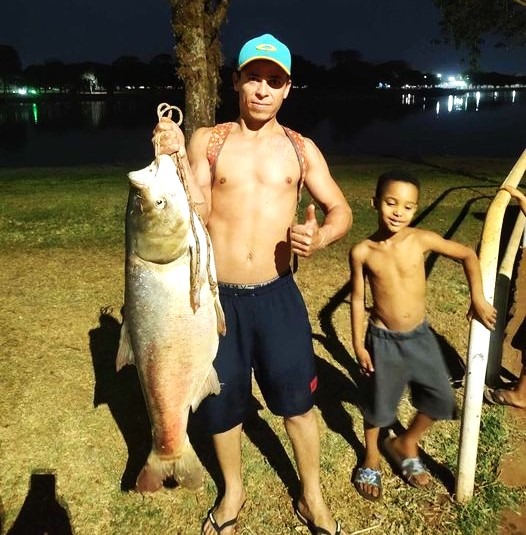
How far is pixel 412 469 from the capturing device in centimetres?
336

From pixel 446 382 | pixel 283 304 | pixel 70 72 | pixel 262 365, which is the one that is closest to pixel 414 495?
pixel 446 382

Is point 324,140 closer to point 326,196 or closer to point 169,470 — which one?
point 326,196

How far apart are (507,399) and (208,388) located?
109 inches

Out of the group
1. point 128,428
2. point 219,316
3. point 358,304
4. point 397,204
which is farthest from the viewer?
point 128,428

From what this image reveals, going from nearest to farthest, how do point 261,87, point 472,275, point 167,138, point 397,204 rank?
1. point 167,138
2. point 261,87
3. point 472,275
4. point 397,204

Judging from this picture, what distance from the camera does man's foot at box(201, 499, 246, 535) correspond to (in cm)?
305

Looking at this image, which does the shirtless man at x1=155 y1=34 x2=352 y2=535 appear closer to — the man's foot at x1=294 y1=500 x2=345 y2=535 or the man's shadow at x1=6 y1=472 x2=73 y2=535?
the man's foot at x1=294 y1=500 x2=345 y2=535

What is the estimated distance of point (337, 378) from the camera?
15.4 feet

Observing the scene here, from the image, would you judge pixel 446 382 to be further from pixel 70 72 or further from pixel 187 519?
pixel 70 72

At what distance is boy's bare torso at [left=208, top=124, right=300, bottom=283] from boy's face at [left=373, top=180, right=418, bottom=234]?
55 cm

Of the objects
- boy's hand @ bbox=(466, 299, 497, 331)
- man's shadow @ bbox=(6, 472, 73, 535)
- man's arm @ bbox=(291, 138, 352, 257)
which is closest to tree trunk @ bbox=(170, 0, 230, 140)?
man's arm @ bbox=(291, 138, 352, 257)

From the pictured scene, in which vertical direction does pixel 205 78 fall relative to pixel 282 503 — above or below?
above

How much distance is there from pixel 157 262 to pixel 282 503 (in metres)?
2.01

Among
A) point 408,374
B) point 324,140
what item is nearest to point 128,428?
point 408,374
